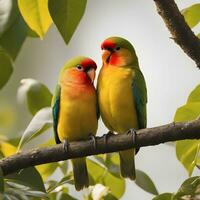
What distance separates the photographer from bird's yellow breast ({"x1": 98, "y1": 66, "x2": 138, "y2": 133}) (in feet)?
7.48

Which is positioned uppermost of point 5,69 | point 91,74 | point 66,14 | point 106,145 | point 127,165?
point 66,14

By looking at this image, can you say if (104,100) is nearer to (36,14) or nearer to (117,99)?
(117,99)

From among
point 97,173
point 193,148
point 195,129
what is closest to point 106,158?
point 97,173

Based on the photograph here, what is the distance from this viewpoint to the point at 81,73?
2447mm

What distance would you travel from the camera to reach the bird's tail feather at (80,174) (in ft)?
7.22

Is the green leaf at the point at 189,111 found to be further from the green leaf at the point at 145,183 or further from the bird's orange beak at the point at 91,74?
the bird's orange beak at the point at 91,74

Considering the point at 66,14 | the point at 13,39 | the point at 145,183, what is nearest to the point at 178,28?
the point at 66,14

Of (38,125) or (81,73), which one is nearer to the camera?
(38,125)

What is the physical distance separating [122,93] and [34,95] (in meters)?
0.39

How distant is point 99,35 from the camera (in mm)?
5047

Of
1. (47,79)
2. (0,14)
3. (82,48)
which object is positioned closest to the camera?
(0,14)

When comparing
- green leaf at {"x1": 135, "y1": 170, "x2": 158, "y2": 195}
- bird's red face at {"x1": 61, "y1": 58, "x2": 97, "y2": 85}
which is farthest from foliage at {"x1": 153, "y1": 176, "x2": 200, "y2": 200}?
bird's red face at {"x1": 61, "y1": 58, "x2": 97, "y2": 85}

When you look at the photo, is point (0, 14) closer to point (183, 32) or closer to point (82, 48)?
point (183, 32)

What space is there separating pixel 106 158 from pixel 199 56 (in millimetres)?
477
